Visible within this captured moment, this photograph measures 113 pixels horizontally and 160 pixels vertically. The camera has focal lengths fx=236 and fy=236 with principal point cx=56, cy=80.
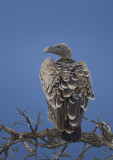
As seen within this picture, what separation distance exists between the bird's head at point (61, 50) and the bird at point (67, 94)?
0.61 meters

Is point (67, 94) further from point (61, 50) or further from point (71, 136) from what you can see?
point (61, 50)

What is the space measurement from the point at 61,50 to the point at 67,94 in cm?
186

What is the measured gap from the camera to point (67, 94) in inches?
111

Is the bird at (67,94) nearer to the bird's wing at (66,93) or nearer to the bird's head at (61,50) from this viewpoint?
the bird's wing at (66,93)

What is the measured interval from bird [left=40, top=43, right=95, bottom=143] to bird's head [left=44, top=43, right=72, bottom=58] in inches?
23.8

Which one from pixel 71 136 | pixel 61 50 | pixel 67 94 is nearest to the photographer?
pixel 71 136

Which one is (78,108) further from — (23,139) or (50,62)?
(50,62)

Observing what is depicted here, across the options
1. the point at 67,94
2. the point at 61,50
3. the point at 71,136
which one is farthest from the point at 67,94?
the point at 61,50

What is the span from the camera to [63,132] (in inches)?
104

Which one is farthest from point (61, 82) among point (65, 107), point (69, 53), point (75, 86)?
point (69, 53)

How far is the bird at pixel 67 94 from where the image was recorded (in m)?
2.64

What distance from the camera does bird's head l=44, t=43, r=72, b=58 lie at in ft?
14.6

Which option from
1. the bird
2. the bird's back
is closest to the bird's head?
the bird

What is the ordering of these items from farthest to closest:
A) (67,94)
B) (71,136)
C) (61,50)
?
(61,50)
(67,94)
(71,136)
